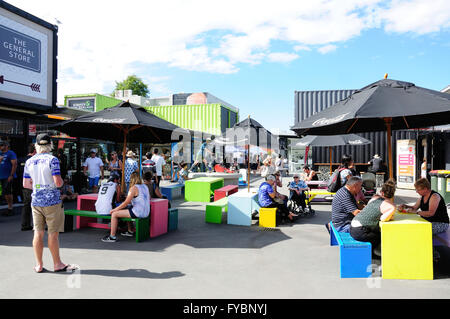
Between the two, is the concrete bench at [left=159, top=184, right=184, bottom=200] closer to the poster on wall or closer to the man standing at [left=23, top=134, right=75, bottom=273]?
the man standing at [left=23, top=134, right=75, bottom=273]

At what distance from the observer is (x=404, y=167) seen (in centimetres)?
1591

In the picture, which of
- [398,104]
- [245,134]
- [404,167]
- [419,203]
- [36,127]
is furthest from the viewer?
[404,167]

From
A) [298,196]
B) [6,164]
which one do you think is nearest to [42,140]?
[6,164]

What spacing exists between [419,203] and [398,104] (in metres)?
1.61

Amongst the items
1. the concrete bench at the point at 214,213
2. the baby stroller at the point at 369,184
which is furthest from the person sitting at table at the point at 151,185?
the baby stroller at the point at 369,184

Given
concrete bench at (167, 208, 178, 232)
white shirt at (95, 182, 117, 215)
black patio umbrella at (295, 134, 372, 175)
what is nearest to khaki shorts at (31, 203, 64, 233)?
white shirt at (95, 182, 117, 215)

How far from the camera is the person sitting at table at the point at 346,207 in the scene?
5.02 m

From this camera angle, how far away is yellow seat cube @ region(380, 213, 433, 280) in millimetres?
4062

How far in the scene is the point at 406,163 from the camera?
52.1ft

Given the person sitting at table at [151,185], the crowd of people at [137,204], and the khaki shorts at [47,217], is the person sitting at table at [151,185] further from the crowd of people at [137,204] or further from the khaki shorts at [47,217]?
the khaki shorts at [47,217]

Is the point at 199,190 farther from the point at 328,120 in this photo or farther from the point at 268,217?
the point at 328,120
